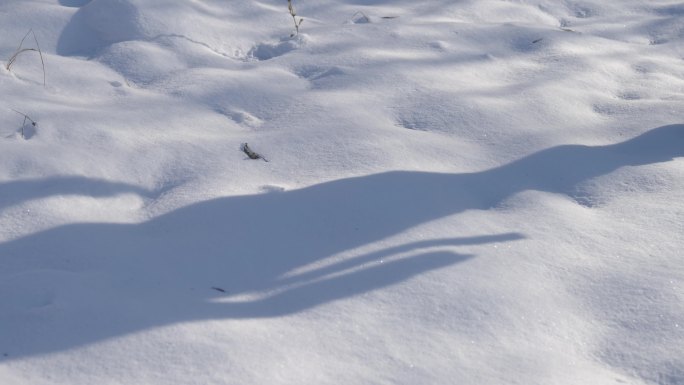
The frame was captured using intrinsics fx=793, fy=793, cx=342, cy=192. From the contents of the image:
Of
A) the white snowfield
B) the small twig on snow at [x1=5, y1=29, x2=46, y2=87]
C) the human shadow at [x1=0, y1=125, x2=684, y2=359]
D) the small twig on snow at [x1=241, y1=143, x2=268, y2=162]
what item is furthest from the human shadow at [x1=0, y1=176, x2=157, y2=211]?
the small twig on snow at [x1=5, y1=29, x2=46, y2=87]

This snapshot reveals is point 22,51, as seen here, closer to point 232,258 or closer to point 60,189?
point 60,189

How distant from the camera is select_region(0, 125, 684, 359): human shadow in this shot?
2156mm

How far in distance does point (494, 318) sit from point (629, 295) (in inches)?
18.1

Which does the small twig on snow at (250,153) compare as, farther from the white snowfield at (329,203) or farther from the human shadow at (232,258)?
the human shadow at (232,258)

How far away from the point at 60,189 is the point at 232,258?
2.27 ft

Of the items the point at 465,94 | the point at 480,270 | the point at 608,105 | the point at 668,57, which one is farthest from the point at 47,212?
the point at 668,57

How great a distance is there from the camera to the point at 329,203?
2.77 meters

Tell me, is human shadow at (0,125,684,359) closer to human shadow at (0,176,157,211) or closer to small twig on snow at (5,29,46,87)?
human shadow at (0,176,157,211)

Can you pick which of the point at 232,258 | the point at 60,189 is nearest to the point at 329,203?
the point at 232,258

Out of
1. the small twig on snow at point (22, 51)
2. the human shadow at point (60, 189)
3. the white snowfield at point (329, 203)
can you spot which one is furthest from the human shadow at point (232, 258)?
the small twig on snow at point (22, 51)

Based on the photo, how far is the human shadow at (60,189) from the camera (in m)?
2.64

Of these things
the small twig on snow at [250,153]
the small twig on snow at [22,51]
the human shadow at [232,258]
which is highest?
the small twig on snow at [22,51]

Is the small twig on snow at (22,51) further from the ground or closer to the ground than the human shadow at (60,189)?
further from the ground

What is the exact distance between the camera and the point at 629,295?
7.91ft
